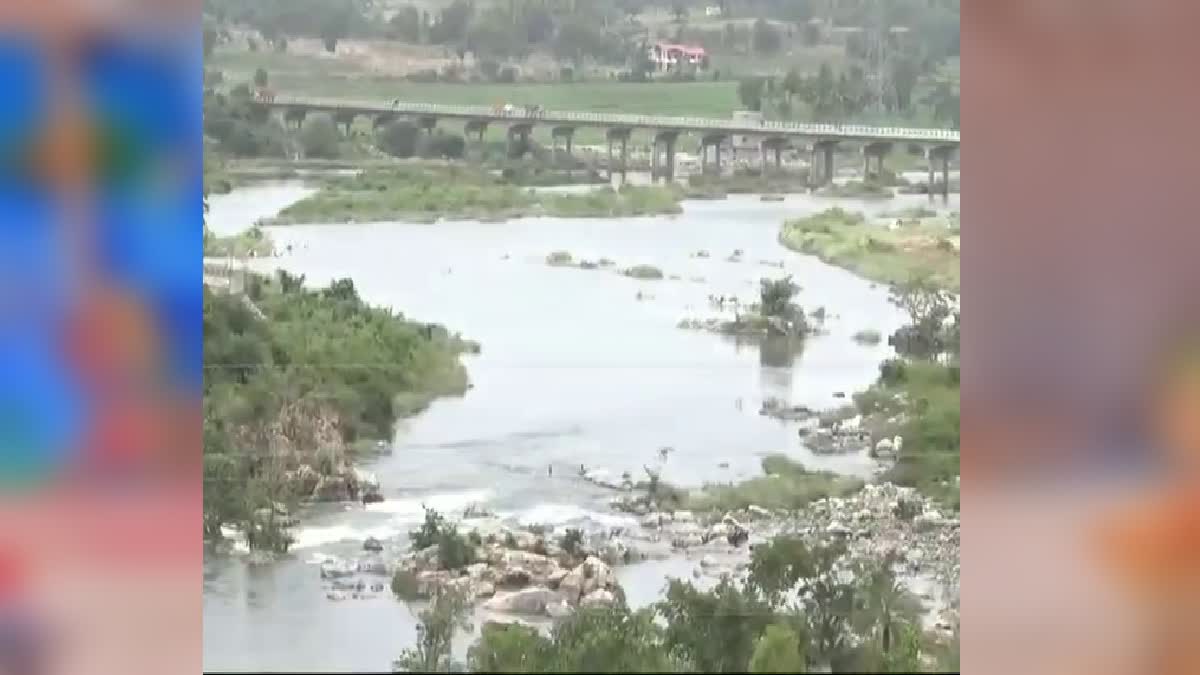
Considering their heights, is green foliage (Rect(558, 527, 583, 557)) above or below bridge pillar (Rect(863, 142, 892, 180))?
below

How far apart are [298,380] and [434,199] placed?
308 mm

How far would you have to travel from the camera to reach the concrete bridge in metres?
1.88

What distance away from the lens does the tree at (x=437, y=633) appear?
2.00 meters

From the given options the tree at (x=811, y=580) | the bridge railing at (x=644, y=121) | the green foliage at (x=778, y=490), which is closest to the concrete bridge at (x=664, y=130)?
the bridge railing at (x=644, y=121)

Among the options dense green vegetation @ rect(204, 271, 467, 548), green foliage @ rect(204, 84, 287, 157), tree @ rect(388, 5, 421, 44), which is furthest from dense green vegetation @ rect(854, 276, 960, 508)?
green foliage @ rect(204, 84, 287, 157)

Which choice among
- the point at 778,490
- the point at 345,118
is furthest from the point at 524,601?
the point at 345,118

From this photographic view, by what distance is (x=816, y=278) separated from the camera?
194 centimetres

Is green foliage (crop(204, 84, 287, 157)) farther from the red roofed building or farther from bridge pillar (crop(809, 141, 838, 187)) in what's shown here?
bridge pillar (crop(809, 141, 838, 187))

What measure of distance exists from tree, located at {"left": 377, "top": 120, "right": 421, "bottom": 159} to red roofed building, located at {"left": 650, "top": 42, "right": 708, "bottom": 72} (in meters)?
0.34

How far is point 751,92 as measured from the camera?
1.94 m

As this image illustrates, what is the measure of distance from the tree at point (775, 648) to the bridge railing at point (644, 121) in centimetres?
71

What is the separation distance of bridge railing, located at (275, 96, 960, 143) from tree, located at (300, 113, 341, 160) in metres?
0.02

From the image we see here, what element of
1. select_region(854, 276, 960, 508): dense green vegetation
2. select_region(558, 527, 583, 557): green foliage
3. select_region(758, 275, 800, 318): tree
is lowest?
select_region(558, 527, 583, 557): green foliage

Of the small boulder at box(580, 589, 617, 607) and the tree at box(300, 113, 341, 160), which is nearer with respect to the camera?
the tree at box(300, 113, 341, 160)
